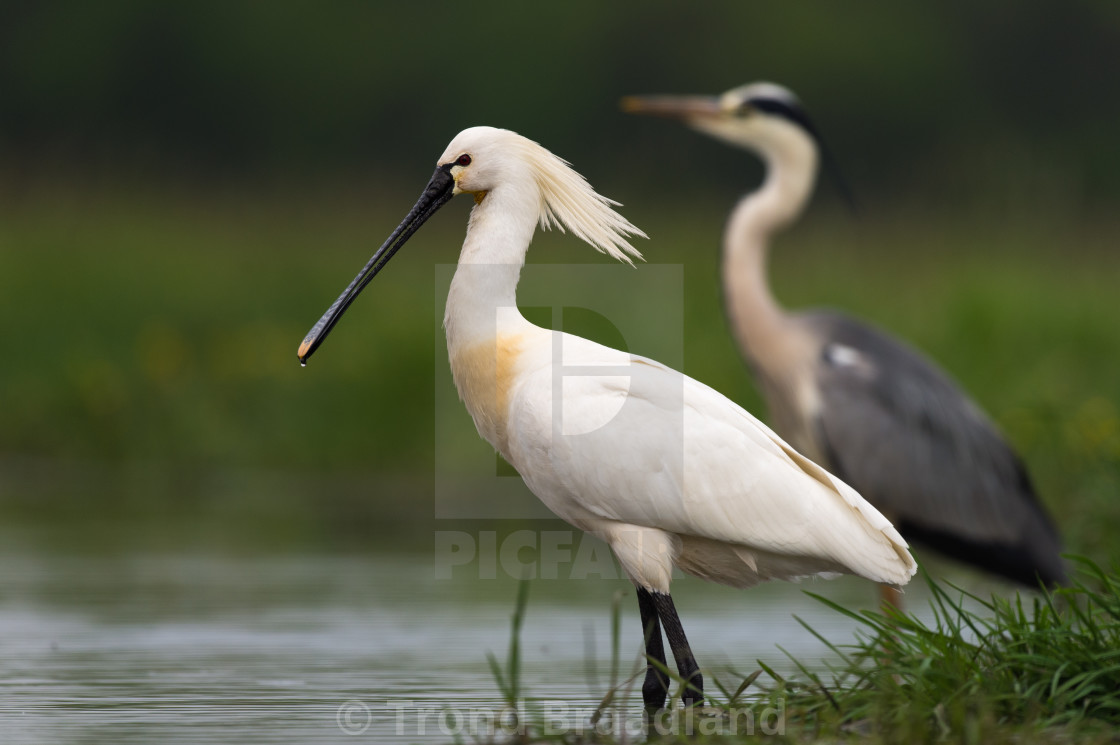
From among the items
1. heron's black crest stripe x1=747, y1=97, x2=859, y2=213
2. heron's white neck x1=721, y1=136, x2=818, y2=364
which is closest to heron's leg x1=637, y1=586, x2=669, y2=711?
heron's white neck x1=721, y1=136, x2=818, y2=364

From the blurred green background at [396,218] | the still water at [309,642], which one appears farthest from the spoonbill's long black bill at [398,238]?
the blurred green background at [396,218]

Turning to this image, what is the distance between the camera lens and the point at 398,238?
6277mm

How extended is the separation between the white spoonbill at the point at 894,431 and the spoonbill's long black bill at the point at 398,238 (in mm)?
2837

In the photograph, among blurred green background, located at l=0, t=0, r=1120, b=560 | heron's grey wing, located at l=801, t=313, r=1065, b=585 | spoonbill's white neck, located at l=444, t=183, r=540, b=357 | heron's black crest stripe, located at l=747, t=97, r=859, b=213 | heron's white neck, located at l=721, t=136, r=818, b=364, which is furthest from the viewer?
blurred green background, located at l=0, t=0, r=1120, b=560

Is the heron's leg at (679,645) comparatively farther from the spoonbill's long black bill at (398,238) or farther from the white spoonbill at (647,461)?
the spoonbill's long black bill at (398,238)

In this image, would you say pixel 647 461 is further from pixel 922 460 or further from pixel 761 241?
pixel 761 241

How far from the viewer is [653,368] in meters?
5.63

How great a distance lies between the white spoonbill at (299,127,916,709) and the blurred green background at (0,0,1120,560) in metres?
2.75

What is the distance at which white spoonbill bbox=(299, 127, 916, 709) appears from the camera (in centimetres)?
538

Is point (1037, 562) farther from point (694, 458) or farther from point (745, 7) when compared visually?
point (745, 7)

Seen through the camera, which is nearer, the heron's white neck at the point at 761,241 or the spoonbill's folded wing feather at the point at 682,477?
the spoonbill's folded wing feather at the point at 682,477

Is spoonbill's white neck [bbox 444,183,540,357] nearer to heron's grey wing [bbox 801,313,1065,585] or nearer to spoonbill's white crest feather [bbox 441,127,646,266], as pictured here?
spoonbill's white crest feather [bbox 441,127,646,266]

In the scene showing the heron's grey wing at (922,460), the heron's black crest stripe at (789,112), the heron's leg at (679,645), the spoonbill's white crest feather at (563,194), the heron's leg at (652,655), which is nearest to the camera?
the heron's leg at (679,645)

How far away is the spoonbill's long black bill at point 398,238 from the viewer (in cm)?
588
